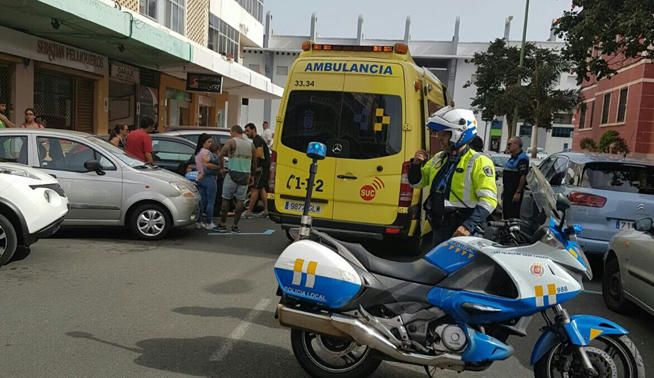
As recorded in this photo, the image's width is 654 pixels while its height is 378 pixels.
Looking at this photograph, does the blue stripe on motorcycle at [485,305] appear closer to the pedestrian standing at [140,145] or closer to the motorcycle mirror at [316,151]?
the motorcycle mirror at [316,151]

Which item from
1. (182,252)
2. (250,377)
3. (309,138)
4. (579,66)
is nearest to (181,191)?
(182,252)

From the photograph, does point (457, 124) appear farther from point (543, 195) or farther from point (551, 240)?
point (551, 240)

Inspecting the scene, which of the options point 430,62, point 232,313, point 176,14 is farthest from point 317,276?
point 430,62

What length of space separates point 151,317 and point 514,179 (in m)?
6.64

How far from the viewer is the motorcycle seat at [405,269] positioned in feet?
11.1

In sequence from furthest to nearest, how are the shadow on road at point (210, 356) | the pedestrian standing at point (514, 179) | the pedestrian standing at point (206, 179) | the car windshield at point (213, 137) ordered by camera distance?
the car windshield at point (213, 137) < the pedestrian standing at point (514, 179) < the pedestrian standing at point (206, 179) < the shadow on road at point (210, 356)

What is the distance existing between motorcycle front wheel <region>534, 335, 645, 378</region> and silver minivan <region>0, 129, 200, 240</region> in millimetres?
6012

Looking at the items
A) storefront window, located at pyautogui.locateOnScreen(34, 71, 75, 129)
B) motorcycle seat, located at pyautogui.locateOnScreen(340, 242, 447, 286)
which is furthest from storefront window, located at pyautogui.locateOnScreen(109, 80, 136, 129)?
motorcycle seat, located at pyautogui.locateOnScreen(340, 242, 447, 286)

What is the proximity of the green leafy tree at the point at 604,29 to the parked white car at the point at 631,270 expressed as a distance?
562 cm

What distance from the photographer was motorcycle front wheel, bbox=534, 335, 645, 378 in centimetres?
321

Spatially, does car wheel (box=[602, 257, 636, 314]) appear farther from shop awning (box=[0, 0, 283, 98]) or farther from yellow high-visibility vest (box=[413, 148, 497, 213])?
shop awning (box=[0, 0, 283, 98])

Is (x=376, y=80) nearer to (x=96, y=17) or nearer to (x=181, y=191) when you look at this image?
(x=181, y=191)

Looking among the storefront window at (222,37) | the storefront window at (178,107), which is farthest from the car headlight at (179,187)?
the storefront window at (222,37)

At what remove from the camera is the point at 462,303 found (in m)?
3.22
